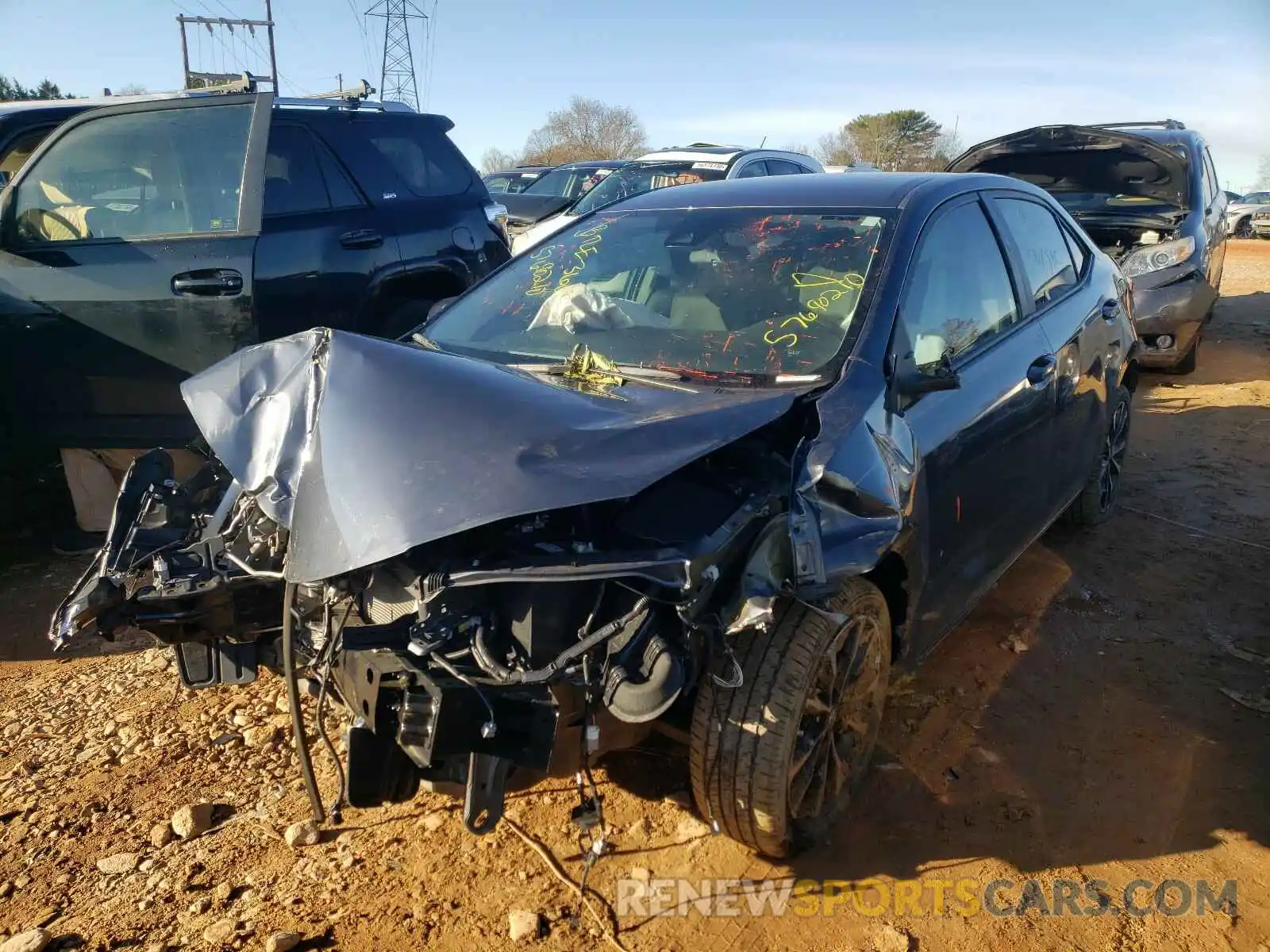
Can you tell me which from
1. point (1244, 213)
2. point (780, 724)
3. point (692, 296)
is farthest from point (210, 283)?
point (1244, 213)

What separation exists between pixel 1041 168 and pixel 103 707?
894 cm

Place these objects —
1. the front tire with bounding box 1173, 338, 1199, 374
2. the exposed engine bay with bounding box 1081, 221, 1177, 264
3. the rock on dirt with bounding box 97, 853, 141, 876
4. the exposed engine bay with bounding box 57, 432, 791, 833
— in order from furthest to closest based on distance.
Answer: the front tire with bounding box 1173, 338, 1199, 374
the exposed engine bay with bounding box 1081, 221, 1177, 264
the rock on dirt with bounding box 97, 853, 141, 876
the exposed engine bay with bounding box 57, 432, 791, 833

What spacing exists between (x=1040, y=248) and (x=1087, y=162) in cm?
565

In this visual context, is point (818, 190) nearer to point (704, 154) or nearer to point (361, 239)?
point (361, 239)

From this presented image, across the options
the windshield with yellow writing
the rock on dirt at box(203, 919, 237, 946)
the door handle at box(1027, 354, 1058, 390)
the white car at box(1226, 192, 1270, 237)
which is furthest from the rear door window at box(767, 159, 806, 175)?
the white car at box(1226, 192, 1270, 237)

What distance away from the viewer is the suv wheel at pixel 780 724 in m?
2.39

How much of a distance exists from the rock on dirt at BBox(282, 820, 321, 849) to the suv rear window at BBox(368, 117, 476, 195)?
409cm

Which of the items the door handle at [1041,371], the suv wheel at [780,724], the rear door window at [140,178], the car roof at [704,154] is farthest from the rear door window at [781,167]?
the suv wheel at [780,724]

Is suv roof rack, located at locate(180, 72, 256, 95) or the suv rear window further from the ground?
suv roof rack, located at locate(180, 72, 256, 95)

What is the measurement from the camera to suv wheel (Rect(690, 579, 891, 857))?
7.83 feet

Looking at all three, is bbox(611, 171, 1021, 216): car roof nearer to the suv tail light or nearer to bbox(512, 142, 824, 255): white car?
the suv tail light

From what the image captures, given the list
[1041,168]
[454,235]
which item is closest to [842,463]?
[454,235]

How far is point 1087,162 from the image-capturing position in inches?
344

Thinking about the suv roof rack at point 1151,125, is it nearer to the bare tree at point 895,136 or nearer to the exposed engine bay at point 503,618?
the exposed engine bay at point 503,618
